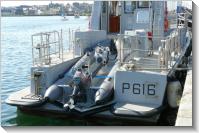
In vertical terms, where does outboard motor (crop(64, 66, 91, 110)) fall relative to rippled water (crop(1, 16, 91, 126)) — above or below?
above

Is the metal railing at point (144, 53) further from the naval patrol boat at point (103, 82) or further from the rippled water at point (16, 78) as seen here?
the rippled water at point (16, 78)

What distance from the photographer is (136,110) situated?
6973 millimetres

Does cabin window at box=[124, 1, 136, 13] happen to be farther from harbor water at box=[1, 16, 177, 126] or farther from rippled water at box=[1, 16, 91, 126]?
rippled water at box=[1, 16, 91, 126]

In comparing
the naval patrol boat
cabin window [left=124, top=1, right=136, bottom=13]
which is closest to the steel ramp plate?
the naval patrol boat

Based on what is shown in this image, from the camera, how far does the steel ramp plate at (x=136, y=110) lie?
6883 mm

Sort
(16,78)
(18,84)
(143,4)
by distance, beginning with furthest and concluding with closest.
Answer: (16,78), (18,84), (143,4)

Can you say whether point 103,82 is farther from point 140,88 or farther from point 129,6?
point 129,6

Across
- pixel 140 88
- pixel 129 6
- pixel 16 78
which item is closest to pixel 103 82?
pixel 140 88

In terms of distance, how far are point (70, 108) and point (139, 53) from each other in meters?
2.95

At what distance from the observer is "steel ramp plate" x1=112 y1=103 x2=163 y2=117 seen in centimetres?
688

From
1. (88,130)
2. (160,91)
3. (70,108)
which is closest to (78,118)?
(70,108)

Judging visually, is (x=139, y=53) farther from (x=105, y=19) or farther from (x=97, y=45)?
(x=105, y=19)

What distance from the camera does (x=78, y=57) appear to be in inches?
374

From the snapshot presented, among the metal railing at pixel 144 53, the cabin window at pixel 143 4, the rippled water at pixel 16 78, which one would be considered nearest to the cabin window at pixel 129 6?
the cabin window at pixel 143 4
